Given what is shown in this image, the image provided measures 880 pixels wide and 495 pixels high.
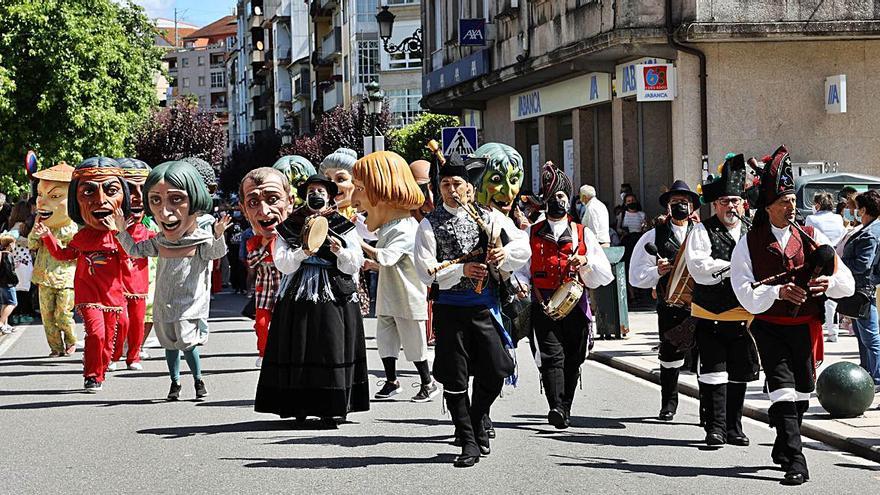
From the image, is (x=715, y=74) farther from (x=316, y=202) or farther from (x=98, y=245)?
(x=316, y=202)

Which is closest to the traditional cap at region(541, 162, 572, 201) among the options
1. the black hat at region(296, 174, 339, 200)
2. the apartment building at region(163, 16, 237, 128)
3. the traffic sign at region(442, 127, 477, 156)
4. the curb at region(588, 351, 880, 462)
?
the black hat at region(296, 174, 339, 200)

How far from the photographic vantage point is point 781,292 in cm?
816

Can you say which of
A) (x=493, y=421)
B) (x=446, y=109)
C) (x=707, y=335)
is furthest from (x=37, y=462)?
(x=446, y=109)

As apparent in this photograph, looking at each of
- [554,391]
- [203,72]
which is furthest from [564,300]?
[203,72]

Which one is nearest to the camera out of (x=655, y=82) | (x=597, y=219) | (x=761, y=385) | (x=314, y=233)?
(x=314, y=233)

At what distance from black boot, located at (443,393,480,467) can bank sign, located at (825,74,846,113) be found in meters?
15.6

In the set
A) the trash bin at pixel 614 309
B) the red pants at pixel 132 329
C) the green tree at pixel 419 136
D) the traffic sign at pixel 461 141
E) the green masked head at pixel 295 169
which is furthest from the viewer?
the green tree at pixel 419 136

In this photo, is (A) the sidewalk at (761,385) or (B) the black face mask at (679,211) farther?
(B) the black face mask at (679,211)

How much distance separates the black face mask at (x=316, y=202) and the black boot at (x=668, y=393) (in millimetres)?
2852

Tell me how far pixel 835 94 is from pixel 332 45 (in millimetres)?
49341

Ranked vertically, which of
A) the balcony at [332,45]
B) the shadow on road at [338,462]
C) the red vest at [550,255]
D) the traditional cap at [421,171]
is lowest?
the shadow on road at [338,462]

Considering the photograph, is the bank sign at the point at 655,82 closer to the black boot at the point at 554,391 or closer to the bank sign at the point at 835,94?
the bank sign at the point at 835,94

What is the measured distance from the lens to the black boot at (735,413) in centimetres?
927

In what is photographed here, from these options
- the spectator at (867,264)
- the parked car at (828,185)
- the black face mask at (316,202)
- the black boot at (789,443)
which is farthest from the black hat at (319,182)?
the parked car at (828,185)
